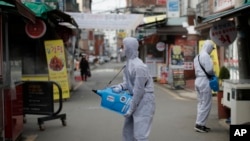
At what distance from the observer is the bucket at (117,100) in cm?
624

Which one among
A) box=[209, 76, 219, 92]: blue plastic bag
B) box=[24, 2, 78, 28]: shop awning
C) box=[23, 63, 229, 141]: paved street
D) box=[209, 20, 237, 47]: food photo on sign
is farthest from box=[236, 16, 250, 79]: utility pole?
→ box=[24, 2, 78, 28]: shop awning

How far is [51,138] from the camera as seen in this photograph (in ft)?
31.7

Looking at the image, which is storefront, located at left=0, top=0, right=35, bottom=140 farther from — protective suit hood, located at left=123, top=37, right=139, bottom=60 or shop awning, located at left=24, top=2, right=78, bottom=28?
shop awning, located at left=24, top=2, right=78, bottom=28

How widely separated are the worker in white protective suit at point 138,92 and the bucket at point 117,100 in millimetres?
99

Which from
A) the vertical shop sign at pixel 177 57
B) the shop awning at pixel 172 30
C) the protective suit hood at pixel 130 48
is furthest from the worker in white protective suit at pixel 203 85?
the shop awning at pixel 172 30

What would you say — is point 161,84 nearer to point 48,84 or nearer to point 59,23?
point 59,23

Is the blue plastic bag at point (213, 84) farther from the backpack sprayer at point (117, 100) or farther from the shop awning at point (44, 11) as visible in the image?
the shop awning at point (44, 11)

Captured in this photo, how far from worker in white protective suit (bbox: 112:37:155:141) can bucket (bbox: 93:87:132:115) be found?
0.10m

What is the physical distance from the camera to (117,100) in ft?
20.6

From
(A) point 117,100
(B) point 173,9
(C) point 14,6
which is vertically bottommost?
(A) point 117,100

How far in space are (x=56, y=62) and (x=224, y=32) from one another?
6.56 m

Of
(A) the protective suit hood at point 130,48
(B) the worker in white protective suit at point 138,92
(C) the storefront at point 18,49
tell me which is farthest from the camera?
(C) the storefront at point 18,49

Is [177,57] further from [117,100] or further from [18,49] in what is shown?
[117,100]

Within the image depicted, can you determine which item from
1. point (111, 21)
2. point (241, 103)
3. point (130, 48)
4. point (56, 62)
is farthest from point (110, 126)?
point (111, 21)
